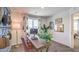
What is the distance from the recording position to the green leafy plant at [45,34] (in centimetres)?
186

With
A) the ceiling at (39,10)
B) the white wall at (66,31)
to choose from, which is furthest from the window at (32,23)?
the white wall at (66,31)

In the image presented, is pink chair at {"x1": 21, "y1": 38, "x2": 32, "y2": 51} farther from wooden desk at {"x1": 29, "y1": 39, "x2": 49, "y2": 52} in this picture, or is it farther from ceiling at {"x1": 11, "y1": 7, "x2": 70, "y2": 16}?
ceiling at {"x1": 11, "y1": 7, "x2": 70, "y2": 16}

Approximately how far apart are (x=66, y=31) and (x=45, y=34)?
37 cm

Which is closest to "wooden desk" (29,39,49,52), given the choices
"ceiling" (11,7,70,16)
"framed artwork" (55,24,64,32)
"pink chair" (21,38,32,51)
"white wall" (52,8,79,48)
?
"pink chair" (21,38,32,51)

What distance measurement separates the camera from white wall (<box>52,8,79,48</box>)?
1839 millimetres

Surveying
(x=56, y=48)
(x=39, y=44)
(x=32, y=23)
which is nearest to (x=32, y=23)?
(x=32, y=23)

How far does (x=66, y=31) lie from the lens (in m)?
1.87

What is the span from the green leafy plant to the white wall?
0.11 m
